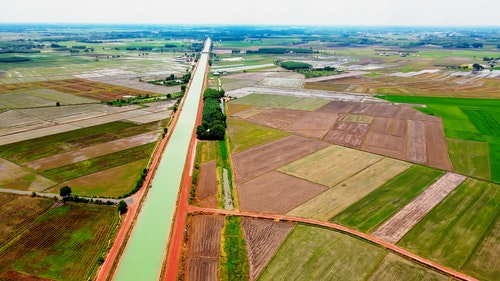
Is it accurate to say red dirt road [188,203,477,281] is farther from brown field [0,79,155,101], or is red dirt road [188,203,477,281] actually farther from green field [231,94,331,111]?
brown field [0,79,155,101]

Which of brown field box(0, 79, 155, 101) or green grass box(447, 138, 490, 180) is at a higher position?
brown field box(0, 79, 155, 101)

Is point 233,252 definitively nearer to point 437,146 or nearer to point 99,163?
point 99,163

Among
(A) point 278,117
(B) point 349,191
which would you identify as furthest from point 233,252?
(A) point 278,117

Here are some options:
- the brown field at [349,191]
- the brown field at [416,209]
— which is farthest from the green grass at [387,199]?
the brown field at [349,191]

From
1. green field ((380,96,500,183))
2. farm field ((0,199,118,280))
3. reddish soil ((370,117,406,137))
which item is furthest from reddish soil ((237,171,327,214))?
reddish soil ((370,117,406,137))

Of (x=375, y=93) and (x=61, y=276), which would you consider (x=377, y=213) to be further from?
(x=375, y=93)

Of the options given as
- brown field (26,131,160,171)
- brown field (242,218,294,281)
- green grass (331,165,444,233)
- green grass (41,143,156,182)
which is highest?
brown field (26,131,160,171)

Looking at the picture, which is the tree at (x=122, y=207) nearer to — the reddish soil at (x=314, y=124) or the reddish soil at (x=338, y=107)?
the reddish soil at (x=314, y=124)
